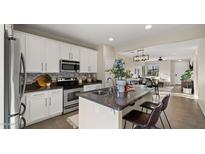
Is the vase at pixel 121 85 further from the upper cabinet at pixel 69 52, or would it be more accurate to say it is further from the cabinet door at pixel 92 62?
the cabinet door at pixel 92 62

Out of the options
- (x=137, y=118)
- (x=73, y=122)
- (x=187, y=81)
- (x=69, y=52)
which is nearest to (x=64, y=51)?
(x=69, y=52)

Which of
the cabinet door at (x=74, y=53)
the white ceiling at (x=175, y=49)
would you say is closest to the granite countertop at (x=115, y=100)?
the cabinet door at (x=74, y=53)

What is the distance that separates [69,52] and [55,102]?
5.26ft

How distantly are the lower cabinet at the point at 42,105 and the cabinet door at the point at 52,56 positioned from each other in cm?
68

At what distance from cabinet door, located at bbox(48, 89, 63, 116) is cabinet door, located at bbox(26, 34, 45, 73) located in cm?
70

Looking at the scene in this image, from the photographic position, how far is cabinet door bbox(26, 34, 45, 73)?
8.50 feet

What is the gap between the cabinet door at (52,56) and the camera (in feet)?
9.75

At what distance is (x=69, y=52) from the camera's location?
3529 millimetres

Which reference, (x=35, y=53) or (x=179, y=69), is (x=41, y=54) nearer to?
(x=35, y=53)

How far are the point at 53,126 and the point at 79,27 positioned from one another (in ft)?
8.02

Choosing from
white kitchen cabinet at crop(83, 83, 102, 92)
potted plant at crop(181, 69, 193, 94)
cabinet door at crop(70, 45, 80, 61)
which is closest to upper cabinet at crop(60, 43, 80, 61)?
cabinet door at crop(70, 45, 80, 61)

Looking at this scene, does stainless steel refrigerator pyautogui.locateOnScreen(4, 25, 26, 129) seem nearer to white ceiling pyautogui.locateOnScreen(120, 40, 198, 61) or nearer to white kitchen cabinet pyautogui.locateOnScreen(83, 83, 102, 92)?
white kitchen cabinet pyautogui.locateOnScreen(83, 83, 102, 92)

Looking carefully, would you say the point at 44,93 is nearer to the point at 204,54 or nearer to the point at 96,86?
the point at 96,86
